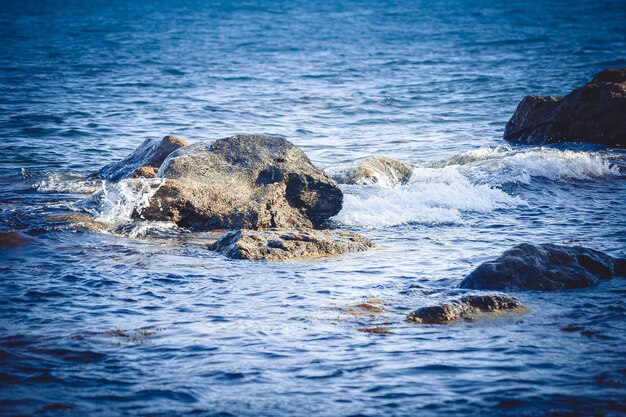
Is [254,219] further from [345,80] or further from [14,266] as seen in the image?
[345,80]

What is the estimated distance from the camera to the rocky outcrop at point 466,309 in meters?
6.36

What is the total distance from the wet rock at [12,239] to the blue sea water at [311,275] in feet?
0.42

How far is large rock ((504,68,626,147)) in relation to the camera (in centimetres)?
1546

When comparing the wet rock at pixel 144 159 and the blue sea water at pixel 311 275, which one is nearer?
the blue sea water at pixel 311 275

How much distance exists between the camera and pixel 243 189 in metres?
9.93

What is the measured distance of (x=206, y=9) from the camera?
65.0m

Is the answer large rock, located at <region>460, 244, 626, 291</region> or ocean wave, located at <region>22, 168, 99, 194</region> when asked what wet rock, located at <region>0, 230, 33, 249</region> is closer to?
ocean wave, located at <region>22, 168, 99, 194</region>

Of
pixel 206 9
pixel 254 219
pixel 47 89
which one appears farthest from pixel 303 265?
pixel 206 9

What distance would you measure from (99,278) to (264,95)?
1644 cm

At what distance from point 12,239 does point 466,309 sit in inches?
204

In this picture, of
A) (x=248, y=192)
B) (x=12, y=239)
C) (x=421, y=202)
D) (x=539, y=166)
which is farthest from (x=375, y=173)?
(x=12, y=239)

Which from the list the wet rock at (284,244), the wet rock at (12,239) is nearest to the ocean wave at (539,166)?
the wet rock at (284,244)

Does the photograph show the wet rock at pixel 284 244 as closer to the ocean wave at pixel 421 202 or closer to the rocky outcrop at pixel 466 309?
the ocean wave at pixel 421 202

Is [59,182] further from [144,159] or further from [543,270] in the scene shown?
[543,270]
